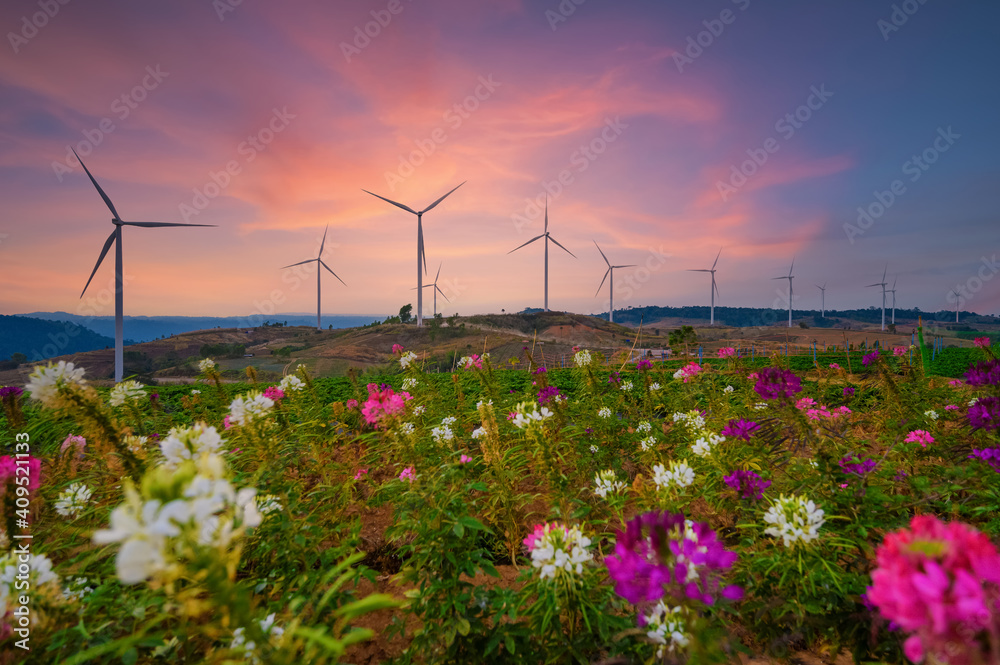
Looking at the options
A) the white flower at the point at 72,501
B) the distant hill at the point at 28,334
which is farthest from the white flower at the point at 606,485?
the distant hill at the point at 28,334

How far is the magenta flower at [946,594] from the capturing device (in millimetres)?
780

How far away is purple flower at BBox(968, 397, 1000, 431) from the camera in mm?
2662

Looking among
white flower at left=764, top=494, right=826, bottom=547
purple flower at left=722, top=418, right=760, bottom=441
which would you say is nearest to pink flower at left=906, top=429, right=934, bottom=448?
purple flower at left=722, top=418, right=760, bottom=441

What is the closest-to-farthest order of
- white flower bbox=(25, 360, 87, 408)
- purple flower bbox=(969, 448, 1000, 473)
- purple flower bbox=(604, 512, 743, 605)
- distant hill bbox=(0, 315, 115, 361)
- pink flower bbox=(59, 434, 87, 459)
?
purple flower bbox=(604, 512, 743, 605) < white flower bbox=(25, 360, 87, 408) < purple flower bbox=(969, 448, 1000, 473) < pink flower bbox=(59, 434, 87, 459) < distant hill bbox=(0, 315, 115, 361)

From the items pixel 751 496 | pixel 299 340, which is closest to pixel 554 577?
pixel 751 496

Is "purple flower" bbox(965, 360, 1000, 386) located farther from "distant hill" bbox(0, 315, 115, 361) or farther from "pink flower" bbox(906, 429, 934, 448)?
"distant hill" bbox(0, 315, 115, 361)

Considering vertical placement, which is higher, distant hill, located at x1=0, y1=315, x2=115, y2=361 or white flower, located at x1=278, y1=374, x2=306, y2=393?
white flower, located at x1=278, y1=374, x2=306, y2=393

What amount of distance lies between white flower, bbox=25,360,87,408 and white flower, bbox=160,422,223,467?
3.20 feet

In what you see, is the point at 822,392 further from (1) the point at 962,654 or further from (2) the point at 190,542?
(2) the point at 190,542

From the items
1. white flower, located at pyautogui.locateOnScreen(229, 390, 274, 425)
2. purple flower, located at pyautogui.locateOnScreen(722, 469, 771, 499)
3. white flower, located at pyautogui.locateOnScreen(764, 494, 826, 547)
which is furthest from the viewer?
purple flower, located at pyautogui.locateOnScreen(722, 469, 771, 499)

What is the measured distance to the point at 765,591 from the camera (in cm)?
221

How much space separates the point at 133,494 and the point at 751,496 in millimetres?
3140

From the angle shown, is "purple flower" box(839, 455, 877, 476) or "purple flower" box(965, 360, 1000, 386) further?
"purple flower" box(965, 360, 1000, 386)

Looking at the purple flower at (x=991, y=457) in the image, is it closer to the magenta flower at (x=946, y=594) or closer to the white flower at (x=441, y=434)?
the magenta flower at (x=946, y=594)
